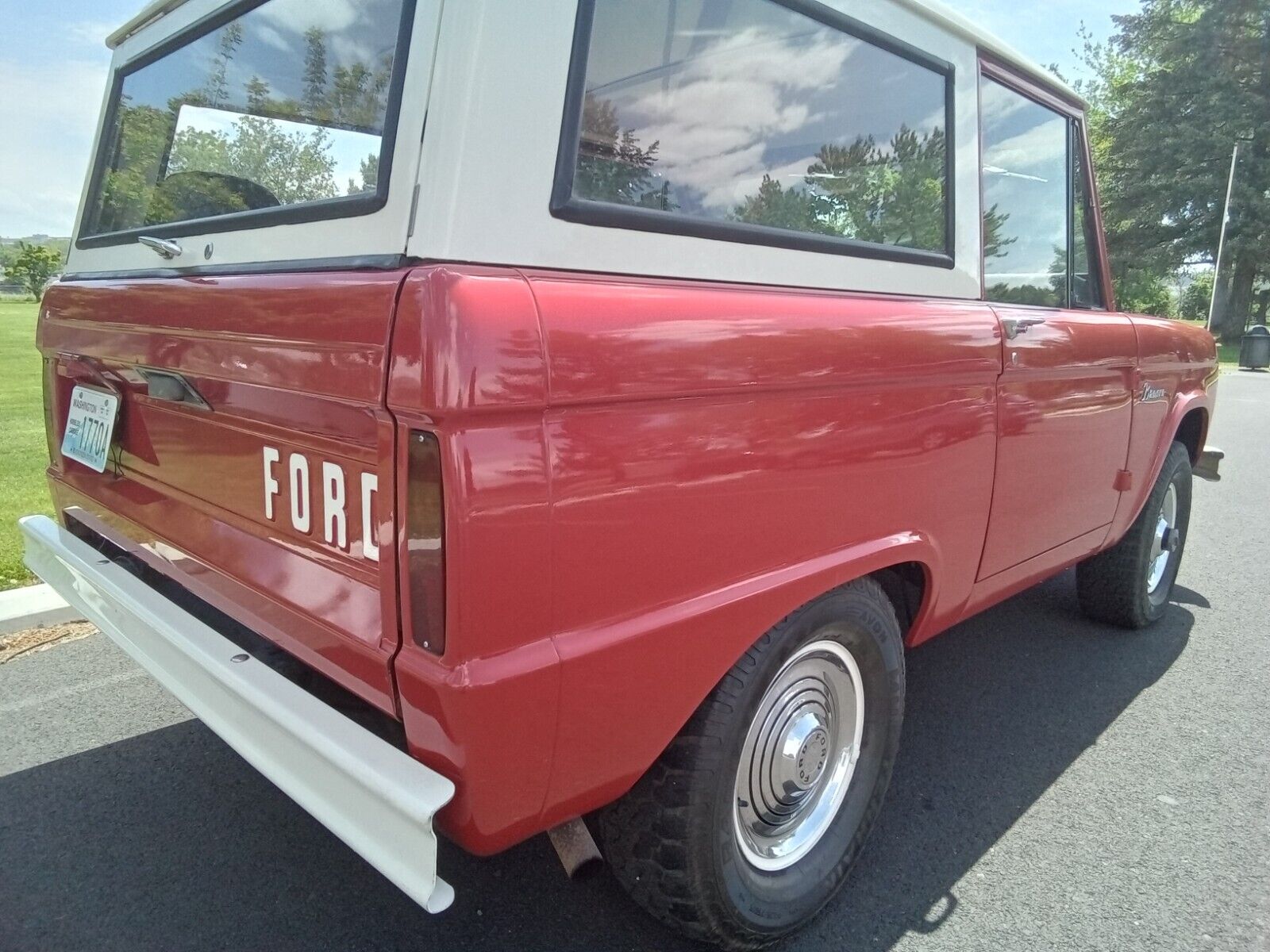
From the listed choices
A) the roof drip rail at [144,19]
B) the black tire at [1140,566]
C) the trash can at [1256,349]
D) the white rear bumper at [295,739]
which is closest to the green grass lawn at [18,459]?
the roof drip rail at [144,19]

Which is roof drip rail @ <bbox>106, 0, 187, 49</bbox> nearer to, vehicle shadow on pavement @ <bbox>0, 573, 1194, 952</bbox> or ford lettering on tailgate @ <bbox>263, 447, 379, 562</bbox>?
ford lettering on tailgate @ <bbox>263, 447, 379, 562</bbox>

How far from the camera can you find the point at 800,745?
2078 mm

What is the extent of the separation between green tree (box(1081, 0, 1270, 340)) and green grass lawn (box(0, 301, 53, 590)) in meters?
26.7

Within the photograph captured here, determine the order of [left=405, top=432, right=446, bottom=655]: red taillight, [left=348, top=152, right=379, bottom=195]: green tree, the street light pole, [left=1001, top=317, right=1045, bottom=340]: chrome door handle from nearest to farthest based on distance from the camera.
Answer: [left=405, top=432, right=446, bottom=655]: red taillight, [left=348, top=152, right=379, bottom=195]: green tree, [left=1001, top=317, right=1045, bottom=340]: chrome door handle, the street light pole

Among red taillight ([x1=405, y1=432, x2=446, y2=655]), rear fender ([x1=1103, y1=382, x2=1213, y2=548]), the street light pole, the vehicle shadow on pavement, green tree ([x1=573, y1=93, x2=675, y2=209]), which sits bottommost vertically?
the vehicle shadow on pavement

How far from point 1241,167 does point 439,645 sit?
108ft

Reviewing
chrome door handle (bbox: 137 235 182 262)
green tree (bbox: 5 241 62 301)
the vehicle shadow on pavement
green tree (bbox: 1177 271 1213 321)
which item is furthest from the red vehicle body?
green tree (bbox: 5 241 62 301)

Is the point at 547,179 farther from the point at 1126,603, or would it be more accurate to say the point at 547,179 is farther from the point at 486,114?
the point at 1126,603

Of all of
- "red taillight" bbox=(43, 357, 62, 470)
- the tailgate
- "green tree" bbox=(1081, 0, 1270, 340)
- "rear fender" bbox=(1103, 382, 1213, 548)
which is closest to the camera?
the tailgate

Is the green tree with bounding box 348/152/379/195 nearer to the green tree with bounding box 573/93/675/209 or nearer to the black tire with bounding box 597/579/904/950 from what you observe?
the green tree with bounding box 573/93/675/209

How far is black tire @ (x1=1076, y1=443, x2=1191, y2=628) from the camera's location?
146 inches

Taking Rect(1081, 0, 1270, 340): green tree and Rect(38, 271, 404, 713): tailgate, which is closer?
Rect(38, 271, 404, 713): tailgate

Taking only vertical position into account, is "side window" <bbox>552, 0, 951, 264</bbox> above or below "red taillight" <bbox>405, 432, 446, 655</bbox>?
above

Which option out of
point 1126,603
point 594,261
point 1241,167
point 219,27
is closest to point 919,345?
point 594,261
